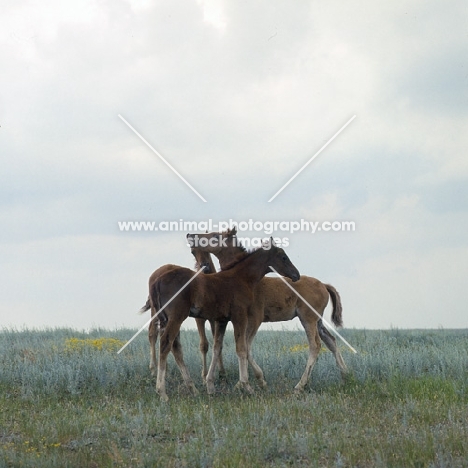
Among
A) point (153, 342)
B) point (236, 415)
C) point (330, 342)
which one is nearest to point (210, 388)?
point (236, 415)

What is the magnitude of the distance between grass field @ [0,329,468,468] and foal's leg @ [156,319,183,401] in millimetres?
306

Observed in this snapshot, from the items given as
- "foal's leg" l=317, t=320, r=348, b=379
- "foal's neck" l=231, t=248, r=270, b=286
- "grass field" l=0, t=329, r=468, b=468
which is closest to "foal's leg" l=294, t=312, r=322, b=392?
"grass field" l=0, t=329, r=468, b=468

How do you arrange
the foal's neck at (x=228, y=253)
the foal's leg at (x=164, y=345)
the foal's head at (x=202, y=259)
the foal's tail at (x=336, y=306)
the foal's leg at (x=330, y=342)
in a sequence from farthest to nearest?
the foal's tail at (x=336, y=306) < the foal's leg at (x=330, y=342) < the foal's head at (x=202, y=259) < the foal's neck at (x=228, y=253) < the foal's leg at (x=164, y=345)

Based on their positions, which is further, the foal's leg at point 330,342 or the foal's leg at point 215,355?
the foal's leg at point 330,342

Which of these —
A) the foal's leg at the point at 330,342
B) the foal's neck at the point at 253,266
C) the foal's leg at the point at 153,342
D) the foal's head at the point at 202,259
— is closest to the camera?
the foal's neck at the point at 253,266

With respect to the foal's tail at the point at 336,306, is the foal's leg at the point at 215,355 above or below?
below

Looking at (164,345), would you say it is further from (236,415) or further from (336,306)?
(336,306)

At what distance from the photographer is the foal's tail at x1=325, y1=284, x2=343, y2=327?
47.9 ft

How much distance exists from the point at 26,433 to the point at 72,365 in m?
4.65

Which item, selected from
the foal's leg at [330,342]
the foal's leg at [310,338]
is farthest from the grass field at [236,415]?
the foal's leg at [310,338]

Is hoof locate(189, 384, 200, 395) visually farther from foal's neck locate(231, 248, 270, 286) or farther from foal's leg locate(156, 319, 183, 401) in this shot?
foal's neck locate(231, 248, 270, 286)

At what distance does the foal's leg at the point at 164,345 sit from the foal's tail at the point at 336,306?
4160 mm

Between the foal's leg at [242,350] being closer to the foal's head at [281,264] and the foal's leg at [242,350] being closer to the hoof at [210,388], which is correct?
the hoof at [210,388]

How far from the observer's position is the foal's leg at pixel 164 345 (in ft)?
37.8
